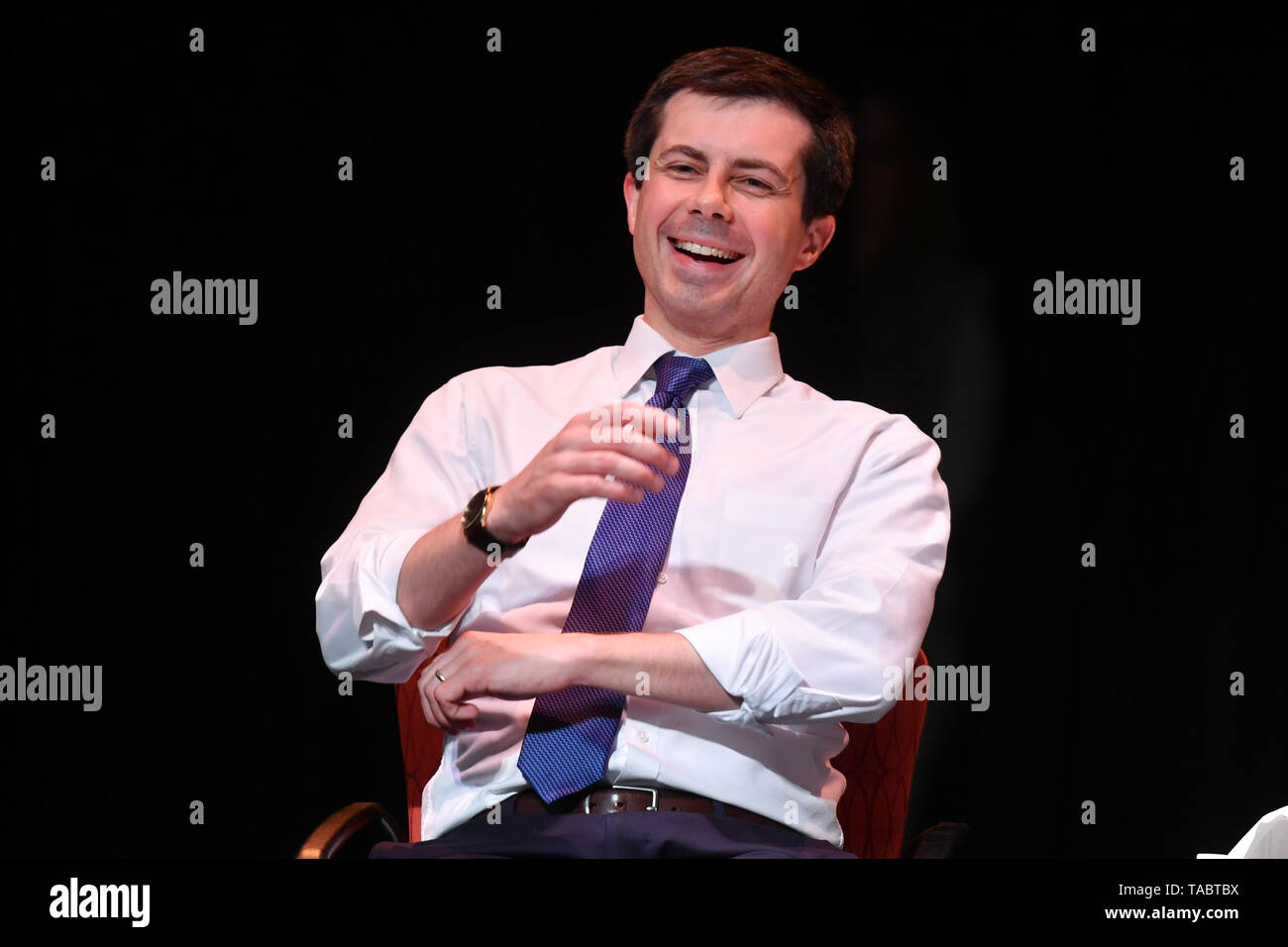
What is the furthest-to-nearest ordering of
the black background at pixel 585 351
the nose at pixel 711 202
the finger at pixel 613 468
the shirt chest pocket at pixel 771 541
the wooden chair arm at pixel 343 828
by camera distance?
1. the black background at pixel 585 351
2. the nose at pixel 711 202
3. the shirt chest pocket at pixel 771 541
4. the wooden chair arm at pixel 343 828
5. the finger at pixel 613 468

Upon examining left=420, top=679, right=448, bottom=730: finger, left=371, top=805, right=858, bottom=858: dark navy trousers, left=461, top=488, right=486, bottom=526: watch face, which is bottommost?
left=371, top=805, right=858, bottom=858: dark navy trousers

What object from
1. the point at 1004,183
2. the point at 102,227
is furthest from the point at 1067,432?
the point at 102,227

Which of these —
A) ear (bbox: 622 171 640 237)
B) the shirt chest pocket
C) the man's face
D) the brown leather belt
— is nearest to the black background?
ear (bbox: 622 171 640 237)

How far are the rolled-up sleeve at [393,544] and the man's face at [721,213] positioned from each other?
0.41 metres

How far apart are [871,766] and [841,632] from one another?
1.52 ft

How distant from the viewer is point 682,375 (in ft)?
7.78

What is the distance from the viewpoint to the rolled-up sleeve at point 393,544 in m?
2.12

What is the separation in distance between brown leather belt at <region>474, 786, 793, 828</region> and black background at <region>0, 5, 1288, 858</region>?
945 mm

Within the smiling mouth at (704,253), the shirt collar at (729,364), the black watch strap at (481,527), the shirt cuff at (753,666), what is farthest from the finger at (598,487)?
the smiling mouth at (704,253)

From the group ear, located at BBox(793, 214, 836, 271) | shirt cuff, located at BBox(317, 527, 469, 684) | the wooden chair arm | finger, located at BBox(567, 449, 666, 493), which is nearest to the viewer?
finger, located at BBox(567, 449, 666, 493)

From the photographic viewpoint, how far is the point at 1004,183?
2.94 m

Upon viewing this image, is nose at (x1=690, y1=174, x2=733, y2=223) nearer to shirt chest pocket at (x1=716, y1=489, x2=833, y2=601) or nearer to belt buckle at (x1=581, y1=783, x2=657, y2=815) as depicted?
shirt chest pocket at (x1=716, y1=489, x2=833, y2=601)

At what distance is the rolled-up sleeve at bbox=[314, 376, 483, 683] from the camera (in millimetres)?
2125

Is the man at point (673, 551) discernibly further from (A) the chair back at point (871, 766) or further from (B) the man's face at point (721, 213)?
(A) the chair back at point (871, 766)
